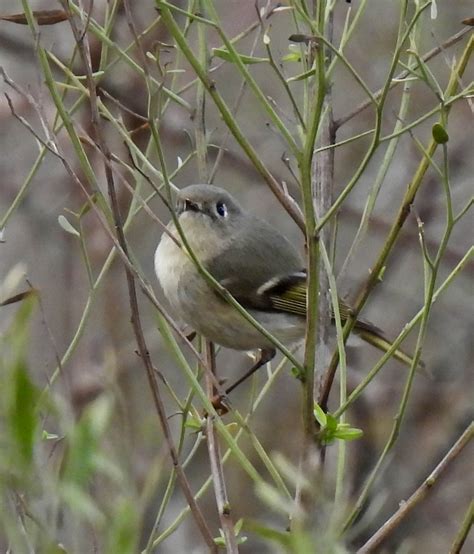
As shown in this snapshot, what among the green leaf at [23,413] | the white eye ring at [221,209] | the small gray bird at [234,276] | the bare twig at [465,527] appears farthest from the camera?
the white eye ring at [221,209]

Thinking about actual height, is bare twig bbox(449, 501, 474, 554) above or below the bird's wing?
below

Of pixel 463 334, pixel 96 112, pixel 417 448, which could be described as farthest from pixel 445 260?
pixel 96 112

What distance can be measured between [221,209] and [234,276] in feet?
0.66

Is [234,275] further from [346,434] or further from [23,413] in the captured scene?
[23,413]

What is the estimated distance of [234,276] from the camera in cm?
283

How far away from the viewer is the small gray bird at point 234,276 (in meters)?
2.57

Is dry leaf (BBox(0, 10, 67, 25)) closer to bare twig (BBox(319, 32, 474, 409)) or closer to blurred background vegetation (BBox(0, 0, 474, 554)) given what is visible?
bare twig (BBox(319, 32, 474, 409))

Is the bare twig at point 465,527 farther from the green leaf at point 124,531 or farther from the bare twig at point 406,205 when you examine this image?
the green leaf at point 124,531

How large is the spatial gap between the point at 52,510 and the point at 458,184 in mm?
3650

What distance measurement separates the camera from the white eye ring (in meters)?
2.71

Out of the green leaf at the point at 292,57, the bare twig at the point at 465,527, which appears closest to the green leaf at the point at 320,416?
the bare twig at the point at 465,527

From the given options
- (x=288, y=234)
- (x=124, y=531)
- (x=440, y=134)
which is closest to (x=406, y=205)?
(x=440, y=134)

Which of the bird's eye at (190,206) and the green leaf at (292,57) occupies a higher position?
the green leaf at (292,57)

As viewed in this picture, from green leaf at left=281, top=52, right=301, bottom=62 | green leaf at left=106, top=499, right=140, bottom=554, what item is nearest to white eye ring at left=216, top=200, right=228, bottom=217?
green leaf at left=281, top=52, right=301, bottom=62
